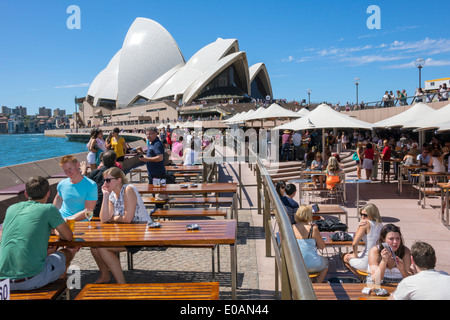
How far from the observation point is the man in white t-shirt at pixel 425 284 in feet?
7.71

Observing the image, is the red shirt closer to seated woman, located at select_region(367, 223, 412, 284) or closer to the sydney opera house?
seated woman, located at select_region(367, 223, 412, 284)

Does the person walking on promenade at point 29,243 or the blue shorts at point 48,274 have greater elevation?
the person walking on promenade at point 29,243

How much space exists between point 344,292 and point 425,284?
61cm

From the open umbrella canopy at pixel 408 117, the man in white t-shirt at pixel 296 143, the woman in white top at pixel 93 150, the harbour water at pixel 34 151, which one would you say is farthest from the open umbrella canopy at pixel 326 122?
the harbour water at pixel 34 151

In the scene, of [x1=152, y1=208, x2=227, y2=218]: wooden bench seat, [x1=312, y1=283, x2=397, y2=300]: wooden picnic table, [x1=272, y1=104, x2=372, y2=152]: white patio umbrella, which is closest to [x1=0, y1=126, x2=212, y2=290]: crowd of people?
[x1=152, y1=208, x2=227, y2=218]: wooden bench seat

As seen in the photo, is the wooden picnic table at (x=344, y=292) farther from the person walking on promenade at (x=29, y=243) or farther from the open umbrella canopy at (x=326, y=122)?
the open umbrella canopy at (x=326, y=122)

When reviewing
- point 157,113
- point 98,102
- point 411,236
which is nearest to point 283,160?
point 411,236

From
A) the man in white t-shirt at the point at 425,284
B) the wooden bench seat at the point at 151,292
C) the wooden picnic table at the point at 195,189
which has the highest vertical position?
the wooden picnic table at the point at 195,189

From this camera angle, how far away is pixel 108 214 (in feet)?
13.7

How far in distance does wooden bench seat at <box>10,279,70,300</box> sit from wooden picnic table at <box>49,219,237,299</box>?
0.36m

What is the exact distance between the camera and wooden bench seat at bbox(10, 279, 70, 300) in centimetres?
282

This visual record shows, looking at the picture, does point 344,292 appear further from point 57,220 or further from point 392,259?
point 57,220

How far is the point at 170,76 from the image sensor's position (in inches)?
3044

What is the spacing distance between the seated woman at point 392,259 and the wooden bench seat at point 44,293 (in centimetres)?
246
